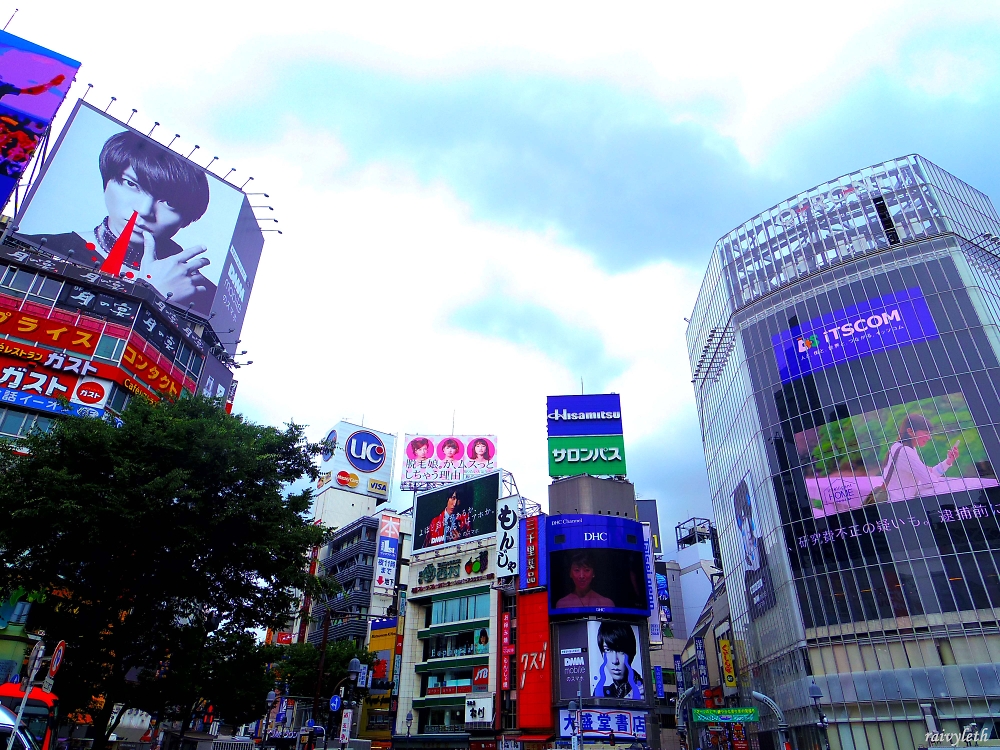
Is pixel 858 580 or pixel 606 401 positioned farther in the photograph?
pixel 606 401

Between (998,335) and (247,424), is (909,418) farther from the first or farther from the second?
(247,424)

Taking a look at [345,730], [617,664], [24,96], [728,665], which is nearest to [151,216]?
[24,96]

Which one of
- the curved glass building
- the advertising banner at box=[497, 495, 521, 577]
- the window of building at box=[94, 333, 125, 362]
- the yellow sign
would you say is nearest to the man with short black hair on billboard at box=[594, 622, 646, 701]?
the advertising banner at box=[497, 495, 521, 577]

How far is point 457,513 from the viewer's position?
65.7m

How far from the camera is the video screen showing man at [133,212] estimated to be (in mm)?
54469

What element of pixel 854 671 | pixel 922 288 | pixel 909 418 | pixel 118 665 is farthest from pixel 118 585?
pixel 922 288

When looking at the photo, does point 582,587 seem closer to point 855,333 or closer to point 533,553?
point 533,553

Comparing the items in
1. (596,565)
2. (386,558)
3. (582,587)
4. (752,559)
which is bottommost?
(582,587)

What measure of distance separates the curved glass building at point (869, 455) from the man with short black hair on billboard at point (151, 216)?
180 feet

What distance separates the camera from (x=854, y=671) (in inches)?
1770

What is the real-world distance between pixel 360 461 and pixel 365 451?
1.74 metres

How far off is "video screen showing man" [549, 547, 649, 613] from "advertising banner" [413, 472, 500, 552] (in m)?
9.46

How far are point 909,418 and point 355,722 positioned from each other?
60736mm

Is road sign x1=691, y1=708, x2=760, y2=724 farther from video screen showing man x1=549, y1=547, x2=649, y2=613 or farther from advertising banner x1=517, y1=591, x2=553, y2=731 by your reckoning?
advertising banner x1=517, y1=591, x2=553, y2=731
